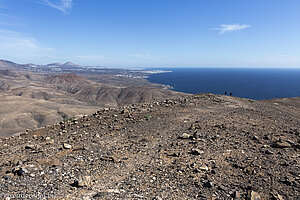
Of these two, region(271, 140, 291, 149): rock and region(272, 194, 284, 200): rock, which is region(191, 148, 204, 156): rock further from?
region(271, 140, 291, 149): rock

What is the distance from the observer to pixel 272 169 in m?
6.52

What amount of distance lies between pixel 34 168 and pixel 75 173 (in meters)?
1.53

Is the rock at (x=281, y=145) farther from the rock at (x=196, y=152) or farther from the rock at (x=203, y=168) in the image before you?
the rock at (x=203, y=168)

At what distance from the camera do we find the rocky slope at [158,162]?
5484 millimetres

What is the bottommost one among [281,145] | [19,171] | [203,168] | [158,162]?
[158,162]

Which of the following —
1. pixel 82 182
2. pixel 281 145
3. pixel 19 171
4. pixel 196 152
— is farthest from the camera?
pixel 281 145

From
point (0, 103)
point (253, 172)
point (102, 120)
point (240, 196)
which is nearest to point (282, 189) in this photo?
point (253, 172)

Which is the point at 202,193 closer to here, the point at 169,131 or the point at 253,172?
the point at 253,172

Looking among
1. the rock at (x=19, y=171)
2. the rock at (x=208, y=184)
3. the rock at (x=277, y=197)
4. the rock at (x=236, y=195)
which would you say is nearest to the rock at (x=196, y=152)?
Result: the rock at (x=208, y=184)

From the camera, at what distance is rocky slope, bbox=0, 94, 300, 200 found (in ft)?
18.0

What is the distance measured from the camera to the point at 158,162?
23.9ft

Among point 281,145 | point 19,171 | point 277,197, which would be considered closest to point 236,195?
point 277,197

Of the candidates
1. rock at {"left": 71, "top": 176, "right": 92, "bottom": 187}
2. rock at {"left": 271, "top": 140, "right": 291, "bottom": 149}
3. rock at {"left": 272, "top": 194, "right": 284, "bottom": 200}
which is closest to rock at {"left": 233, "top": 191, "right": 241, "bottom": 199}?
rock at {"left": 272, "top": 194, "right": 284, "bottom": 200}

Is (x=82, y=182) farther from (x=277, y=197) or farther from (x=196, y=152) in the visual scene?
(x=277, y=197)
